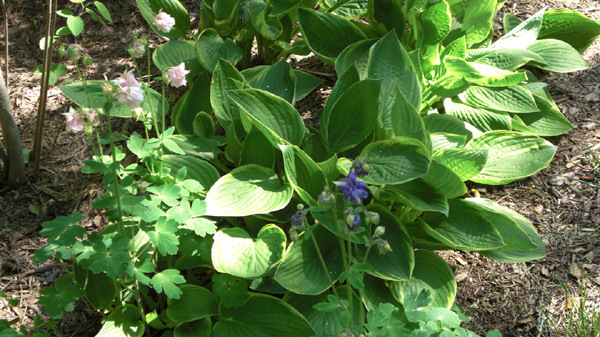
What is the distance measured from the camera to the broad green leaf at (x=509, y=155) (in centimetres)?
234

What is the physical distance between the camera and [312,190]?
2.14 meters

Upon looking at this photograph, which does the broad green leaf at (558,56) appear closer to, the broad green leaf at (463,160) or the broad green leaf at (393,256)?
the broad green leaf at (463,160)

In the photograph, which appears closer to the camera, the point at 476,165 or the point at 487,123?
the point at 476,165

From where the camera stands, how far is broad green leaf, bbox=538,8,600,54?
120 inches

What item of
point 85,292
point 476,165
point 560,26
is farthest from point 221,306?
point 560,26

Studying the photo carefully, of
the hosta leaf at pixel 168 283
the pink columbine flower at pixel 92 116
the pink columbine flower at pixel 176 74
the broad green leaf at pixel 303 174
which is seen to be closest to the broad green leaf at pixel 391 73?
the broad green leaf at pixel 303 174

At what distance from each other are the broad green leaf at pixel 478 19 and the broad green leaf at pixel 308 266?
4.48 feet

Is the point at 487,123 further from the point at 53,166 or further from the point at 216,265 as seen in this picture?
the point at 53,166

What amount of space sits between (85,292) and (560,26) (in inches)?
107

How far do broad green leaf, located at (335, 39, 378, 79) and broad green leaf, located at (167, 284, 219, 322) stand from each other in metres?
1.16

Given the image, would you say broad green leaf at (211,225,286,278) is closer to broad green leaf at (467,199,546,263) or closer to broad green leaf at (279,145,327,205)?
broad green leaf at (279,145,327,205)

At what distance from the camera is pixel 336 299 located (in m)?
1.51

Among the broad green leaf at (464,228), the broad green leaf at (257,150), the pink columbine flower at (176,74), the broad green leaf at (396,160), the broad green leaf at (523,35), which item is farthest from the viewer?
the broad green leaf at (523,35)

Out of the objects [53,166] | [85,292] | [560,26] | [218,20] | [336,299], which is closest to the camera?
[336,299]
